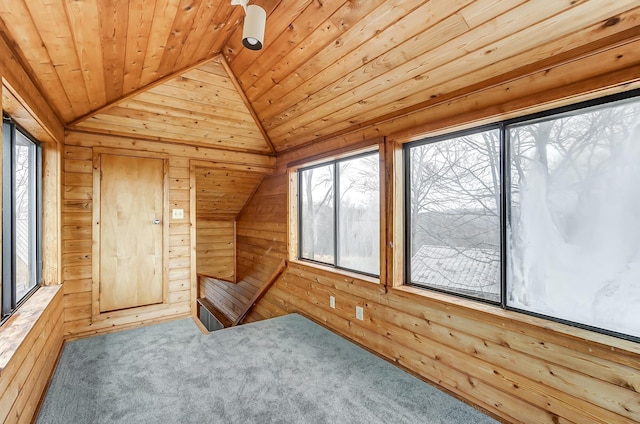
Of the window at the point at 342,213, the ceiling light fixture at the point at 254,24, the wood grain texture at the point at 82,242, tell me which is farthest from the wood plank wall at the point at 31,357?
the window at the point at 342,213

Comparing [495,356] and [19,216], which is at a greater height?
[19,216]

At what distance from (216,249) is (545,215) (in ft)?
16.2

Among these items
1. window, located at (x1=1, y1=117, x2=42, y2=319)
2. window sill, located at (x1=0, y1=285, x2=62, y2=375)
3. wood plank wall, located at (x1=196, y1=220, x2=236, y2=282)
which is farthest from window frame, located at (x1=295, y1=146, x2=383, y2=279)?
window, located at (x1=1, y1=117, x2=42, y2=319)

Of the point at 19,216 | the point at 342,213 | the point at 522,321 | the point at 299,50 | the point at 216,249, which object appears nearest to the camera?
the point at 522,321

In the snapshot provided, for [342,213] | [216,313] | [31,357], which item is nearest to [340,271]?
[342,213]

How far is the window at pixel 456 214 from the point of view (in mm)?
2037

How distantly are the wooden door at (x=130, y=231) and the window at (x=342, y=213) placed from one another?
166 centimetres

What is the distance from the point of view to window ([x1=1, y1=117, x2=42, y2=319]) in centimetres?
187

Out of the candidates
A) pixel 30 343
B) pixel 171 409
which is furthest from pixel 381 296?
pixel 30 343

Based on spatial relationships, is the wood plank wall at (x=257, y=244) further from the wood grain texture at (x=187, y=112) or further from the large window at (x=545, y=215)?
the large window at (x=545, y=215)

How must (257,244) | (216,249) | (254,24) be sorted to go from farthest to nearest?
(216,249) < (257,244) < (254,24)

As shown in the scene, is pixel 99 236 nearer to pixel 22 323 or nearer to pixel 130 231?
pixel 130 231

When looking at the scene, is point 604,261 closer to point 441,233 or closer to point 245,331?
point 441,233

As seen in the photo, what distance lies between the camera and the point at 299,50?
2406 mm
